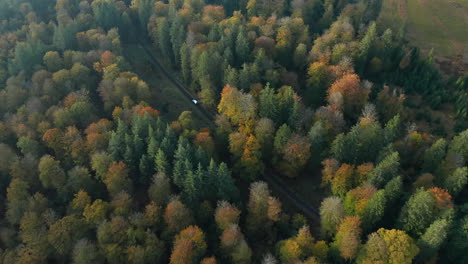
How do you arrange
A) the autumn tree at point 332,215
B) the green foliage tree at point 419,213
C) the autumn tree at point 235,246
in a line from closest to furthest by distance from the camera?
the green foliage tree at point 419,213 < the autumn tree at point 235,246 < the autumn tree at point 332,215

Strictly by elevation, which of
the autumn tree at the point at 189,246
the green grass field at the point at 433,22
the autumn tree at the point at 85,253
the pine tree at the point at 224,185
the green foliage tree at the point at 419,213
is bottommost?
the autumn tree at the point at 85,253

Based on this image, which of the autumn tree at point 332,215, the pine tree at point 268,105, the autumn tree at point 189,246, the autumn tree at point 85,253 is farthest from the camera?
the pine tree at point 268,105

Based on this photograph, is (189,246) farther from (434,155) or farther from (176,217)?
(434,155)

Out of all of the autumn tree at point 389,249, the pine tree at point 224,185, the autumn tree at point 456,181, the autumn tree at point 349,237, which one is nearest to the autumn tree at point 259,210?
the pine tree at point 224,185

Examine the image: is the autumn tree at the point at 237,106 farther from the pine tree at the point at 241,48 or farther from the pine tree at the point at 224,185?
the pine tree at the point at 224,185

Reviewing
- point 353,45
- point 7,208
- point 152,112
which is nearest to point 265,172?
point 152,112

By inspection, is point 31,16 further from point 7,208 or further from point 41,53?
point 7,208
